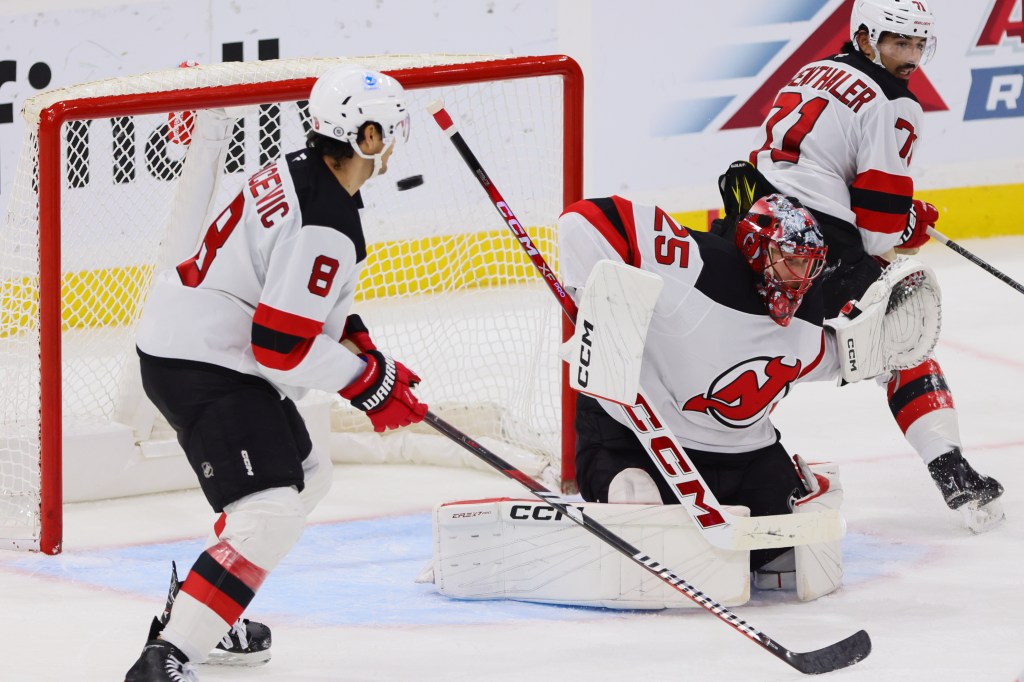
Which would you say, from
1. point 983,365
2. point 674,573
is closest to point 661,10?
point 983,365

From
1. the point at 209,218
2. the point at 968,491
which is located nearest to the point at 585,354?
the point at 968,491

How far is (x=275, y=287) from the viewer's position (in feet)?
8.50

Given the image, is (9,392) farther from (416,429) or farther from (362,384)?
(362,384)

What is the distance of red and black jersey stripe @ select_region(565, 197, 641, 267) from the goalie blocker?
0.48m

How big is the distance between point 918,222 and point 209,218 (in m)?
1.71

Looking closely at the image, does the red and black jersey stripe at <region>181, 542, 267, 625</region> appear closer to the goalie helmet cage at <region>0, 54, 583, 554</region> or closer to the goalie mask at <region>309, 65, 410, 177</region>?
the goalie mask at <region>309, 65, 410, 177</region>

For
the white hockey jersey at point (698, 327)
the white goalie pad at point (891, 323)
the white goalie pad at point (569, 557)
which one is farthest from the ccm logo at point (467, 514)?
the white goalie pad at point (891, 323)

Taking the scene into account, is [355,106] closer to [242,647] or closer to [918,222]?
[242,647]

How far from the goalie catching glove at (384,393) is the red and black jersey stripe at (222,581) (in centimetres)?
31

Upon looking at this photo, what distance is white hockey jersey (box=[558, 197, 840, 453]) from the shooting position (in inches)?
125

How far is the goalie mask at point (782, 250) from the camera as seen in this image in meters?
3.08

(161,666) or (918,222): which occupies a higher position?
(918,222)

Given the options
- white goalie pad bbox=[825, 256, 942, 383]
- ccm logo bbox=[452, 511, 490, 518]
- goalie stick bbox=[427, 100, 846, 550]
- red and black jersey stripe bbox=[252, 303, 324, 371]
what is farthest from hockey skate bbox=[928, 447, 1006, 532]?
red and black jersey stripe bbox=[252, 303, 324, 371]

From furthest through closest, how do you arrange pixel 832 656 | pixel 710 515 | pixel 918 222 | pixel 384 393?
pixel 918 222
pixel 710 515
pixel 832 656
pixel 384 393
